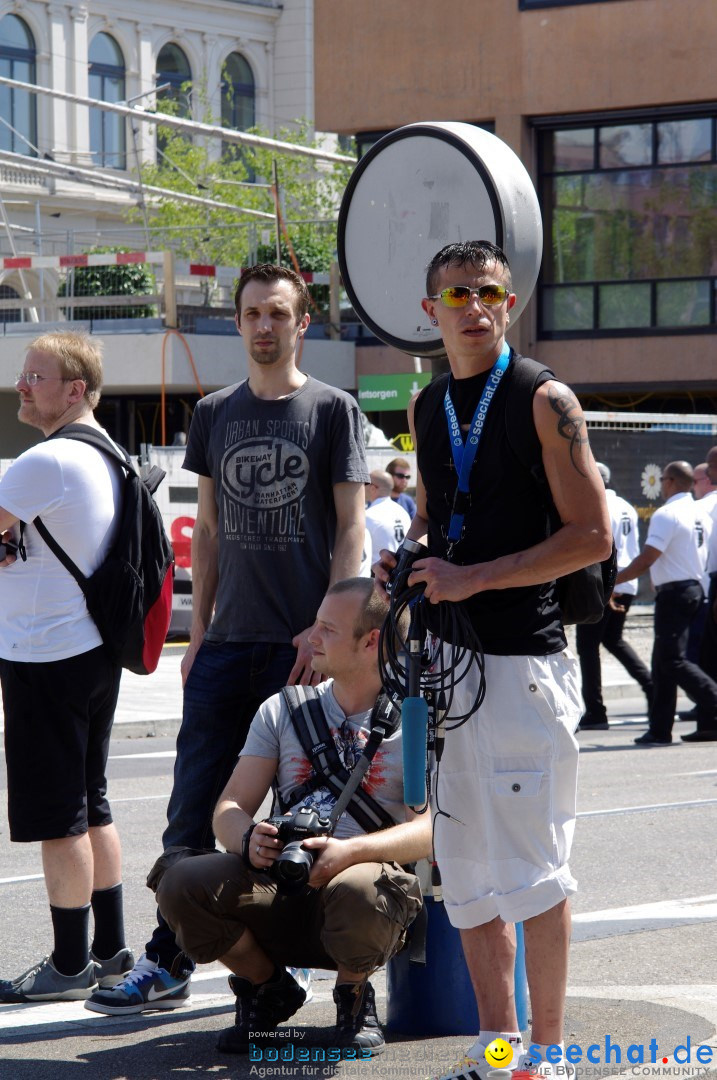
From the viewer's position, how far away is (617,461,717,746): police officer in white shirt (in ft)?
39.4

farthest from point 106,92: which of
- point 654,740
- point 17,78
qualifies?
point 654,740

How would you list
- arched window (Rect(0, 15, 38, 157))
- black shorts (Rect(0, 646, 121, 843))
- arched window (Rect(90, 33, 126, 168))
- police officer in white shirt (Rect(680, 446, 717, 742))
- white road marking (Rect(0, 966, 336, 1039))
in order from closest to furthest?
white road marking (Rect(0, 966, 336, 1039)) < black shorts (Rect(0, 646, 121, 843)) < police officer in white shirt (Rect(680, 446, 717, 742)) < arched window (Rect(0, 15, 38, 157)) < arched window (Rect(90, 33, 126, 168))

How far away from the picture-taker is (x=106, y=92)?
190 ft

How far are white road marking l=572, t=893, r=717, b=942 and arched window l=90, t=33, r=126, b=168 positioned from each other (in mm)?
53223

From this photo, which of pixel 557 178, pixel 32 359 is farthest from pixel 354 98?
pixel 32 359

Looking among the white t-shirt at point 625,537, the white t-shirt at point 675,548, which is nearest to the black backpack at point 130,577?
the white t-shirt at point 675,548

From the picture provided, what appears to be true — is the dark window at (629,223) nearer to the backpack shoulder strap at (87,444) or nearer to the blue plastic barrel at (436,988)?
the backpack shoulder strap at (87,444)

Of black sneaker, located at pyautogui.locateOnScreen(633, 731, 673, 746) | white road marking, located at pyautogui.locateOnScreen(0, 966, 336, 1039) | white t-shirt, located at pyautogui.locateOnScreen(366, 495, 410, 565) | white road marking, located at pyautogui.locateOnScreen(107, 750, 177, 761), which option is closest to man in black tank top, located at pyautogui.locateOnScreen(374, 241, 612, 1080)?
white road marking, located at pyautogui.locateOnScreen(0, 966, 336, 1039)

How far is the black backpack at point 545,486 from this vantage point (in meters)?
3.84

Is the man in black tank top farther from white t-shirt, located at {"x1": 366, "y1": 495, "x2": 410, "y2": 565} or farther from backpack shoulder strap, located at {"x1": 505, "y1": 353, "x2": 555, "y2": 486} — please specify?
white t-shirt, located at {"x1": 366, "y1": 495, "x2": 410, "y2": 565}

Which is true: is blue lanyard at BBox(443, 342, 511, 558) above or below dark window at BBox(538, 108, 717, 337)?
below

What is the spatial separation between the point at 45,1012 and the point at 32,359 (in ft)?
6.77

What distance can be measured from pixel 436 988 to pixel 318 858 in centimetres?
57

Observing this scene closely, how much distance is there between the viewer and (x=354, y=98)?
27594mm
